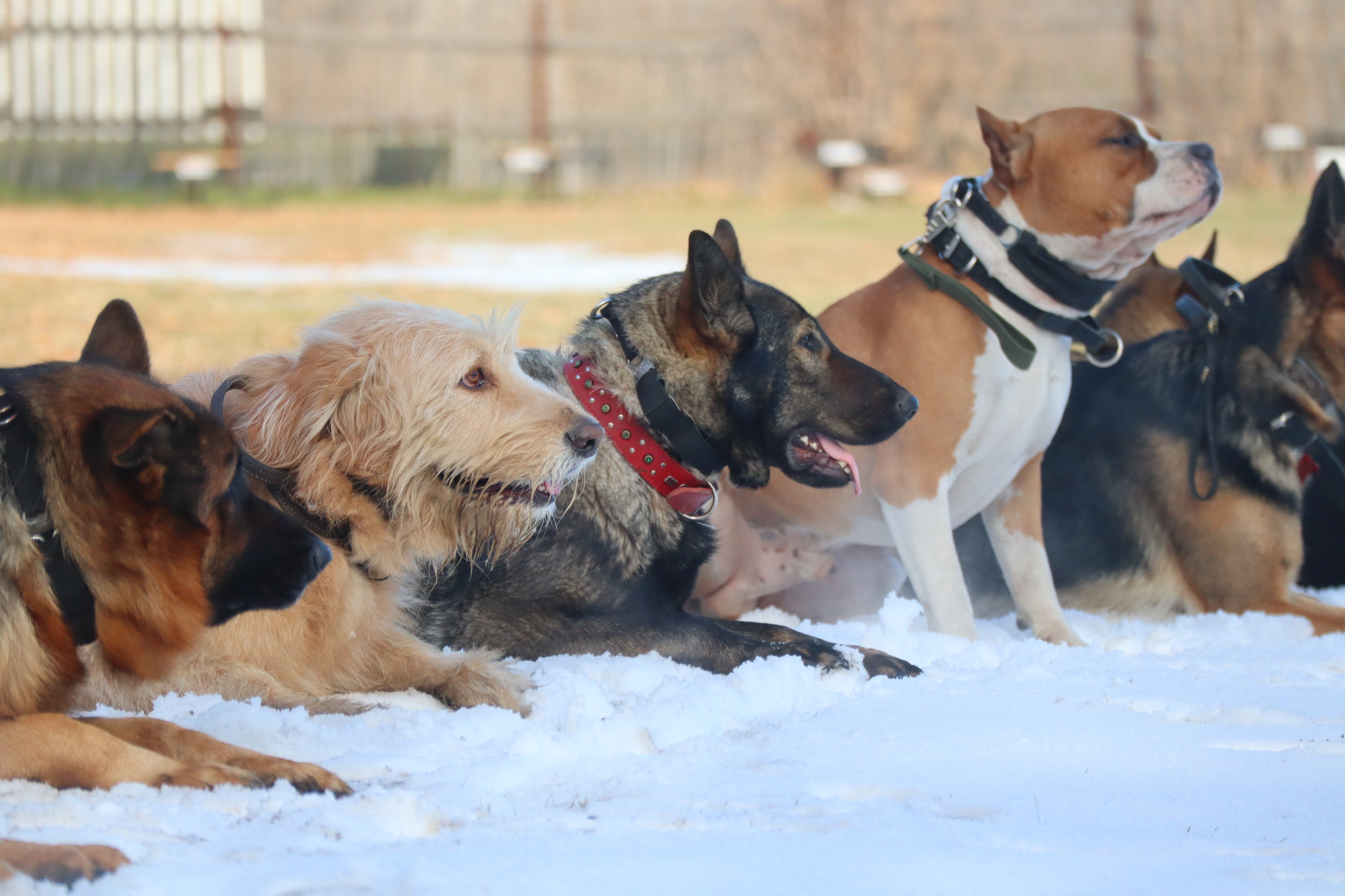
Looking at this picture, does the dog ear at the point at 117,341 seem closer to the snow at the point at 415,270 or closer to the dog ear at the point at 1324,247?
the dog ear at the point at 1324,247

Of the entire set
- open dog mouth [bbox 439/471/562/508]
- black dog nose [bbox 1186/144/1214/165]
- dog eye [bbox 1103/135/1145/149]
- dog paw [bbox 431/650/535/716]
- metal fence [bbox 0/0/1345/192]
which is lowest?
dog paw [bbox 431/650/535/716]

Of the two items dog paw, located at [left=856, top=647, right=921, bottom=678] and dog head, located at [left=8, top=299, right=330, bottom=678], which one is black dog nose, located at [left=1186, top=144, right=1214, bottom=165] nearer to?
dog paw, located at [left=856, top=647, right=921, bottom=678]

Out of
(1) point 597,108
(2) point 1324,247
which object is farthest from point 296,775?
(1) point 597,108

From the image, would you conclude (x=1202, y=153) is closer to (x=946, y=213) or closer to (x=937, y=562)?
(x=946, y=213)

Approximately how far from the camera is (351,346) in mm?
3340

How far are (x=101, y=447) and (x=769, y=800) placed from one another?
159 centimetres

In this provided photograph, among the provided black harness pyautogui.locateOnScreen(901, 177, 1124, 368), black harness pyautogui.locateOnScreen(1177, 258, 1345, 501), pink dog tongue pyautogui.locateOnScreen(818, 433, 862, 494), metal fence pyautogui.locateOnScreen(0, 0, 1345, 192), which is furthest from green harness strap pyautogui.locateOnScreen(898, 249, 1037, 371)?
metal fence pyautogui.locateOnScreen(0, 0, 1345, 192)

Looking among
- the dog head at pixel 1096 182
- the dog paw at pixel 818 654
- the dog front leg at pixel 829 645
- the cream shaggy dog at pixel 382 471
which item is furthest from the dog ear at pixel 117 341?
the dog head at pixel 1096 182

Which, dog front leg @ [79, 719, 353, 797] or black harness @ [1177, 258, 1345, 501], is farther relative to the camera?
black harness @ [1177, 258, 1345, 501]

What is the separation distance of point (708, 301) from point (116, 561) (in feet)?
6.43

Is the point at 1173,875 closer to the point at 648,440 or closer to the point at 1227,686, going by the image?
the point at 1227,686

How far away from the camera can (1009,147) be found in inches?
177

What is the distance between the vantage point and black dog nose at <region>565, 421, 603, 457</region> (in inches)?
132

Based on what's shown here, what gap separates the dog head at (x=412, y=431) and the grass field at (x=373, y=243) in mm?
2077
